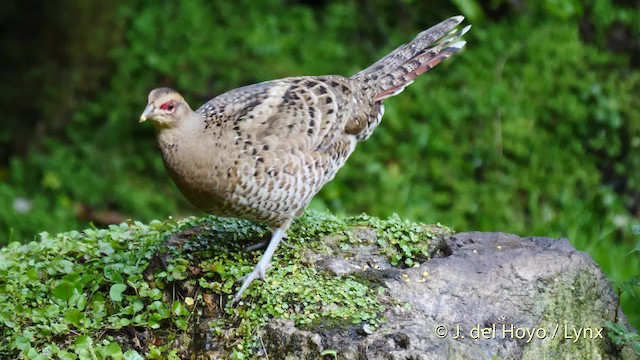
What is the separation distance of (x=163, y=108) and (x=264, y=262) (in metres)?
0.90

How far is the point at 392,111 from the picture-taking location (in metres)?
8.52

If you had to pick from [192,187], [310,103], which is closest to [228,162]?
[192,187]

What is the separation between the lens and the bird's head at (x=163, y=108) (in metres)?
4.31

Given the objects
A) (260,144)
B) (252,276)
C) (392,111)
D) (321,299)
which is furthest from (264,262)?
(392,111)

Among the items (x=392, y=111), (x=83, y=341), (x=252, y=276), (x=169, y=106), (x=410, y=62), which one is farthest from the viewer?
(x=392, y=111)

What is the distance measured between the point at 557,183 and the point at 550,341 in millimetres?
4169

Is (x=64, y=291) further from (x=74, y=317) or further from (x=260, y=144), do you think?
(x=260, y=144)

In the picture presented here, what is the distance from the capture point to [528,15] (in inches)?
355

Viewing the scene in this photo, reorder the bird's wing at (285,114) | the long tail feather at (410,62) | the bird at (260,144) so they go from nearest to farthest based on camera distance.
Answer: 1. the bird at (260,144)
2. the bird's wing at (285,114)
3. the long tail feather at (410,62)

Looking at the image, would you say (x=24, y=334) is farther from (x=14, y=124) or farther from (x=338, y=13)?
(x=338, y=13)

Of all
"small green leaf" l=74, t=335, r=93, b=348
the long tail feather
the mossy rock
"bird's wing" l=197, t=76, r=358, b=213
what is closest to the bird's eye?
"bird's wing" l=197, t=76, r=358, b=213

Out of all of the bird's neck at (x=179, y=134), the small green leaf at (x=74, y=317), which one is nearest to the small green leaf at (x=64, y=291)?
the small green leaf at (x=74, y=317)

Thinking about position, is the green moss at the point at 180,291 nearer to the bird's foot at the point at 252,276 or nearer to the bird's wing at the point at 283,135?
the bird's foot at the point at 252,276

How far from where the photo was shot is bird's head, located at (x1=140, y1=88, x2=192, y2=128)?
4.31 metres
